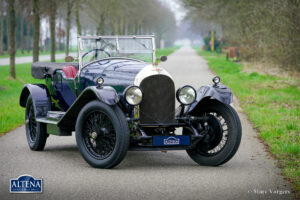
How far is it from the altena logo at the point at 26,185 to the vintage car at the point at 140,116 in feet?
3.49

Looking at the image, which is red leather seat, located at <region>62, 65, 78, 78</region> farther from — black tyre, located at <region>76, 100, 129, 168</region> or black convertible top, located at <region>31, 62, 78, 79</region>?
black tyre, located at <region>76, 100, 129, 168</region>

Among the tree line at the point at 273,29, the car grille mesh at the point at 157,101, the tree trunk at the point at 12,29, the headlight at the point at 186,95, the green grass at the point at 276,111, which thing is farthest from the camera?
the tree trunk at the point at 12,29

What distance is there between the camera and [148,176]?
6527mm

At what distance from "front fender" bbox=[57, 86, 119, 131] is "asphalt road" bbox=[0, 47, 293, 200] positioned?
50cm

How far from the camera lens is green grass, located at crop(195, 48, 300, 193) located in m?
7.88

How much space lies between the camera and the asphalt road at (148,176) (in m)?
5.62

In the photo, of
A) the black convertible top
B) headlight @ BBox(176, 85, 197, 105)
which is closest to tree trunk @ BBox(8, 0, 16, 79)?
the black convertible top

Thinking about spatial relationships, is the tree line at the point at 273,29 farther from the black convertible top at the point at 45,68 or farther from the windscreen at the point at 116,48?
the black convertible top at the point at 45,68

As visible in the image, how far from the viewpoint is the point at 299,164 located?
722cm

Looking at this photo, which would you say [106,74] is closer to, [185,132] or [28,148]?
[185,132]

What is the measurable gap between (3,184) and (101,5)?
106 feet

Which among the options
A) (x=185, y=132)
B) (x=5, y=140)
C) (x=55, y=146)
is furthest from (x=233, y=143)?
(x=5, y=140)

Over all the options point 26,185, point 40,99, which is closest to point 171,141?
point 26,185

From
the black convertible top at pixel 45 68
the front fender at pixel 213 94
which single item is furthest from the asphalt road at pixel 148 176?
the black convertible top at pixel 45 68
